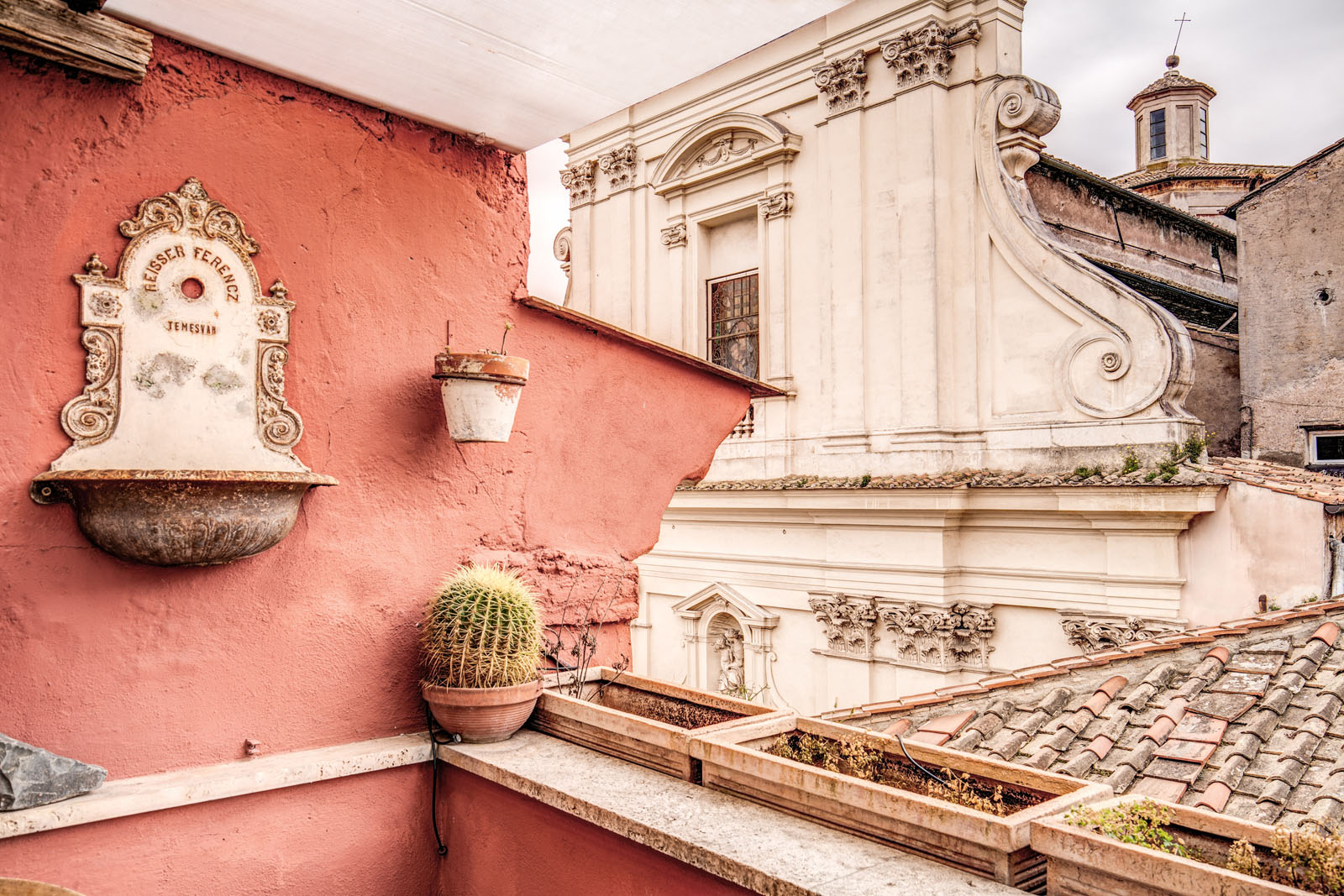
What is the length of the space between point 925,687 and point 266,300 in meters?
9.36

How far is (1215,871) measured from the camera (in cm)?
202

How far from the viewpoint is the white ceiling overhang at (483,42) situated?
318 centimetres

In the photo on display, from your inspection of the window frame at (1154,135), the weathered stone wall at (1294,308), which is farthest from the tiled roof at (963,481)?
the window frame at (1154,135)

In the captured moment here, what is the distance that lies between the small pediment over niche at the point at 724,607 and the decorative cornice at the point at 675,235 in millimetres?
5235

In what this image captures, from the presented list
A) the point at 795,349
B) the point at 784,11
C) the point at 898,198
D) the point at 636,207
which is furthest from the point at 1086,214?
the point at 784,11

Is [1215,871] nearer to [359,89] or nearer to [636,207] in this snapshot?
[359,89]

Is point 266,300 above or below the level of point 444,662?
above

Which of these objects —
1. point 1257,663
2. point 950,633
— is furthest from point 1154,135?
point 1257,663

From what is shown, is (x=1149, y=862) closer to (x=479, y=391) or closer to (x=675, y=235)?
(x=479, y=391)

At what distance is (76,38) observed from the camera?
3.06 metres

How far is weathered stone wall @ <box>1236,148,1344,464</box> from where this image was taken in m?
13.1

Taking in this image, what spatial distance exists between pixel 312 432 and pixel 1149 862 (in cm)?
316

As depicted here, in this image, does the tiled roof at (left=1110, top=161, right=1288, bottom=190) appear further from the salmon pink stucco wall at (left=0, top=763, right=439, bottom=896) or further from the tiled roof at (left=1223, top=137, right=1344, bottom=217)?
the salmon pink stucco wall at (left=0, top=763, right=439, bottom=896)

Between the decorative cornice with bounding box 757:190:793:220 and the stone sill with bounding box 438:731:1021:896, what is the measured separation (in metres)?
10.5
